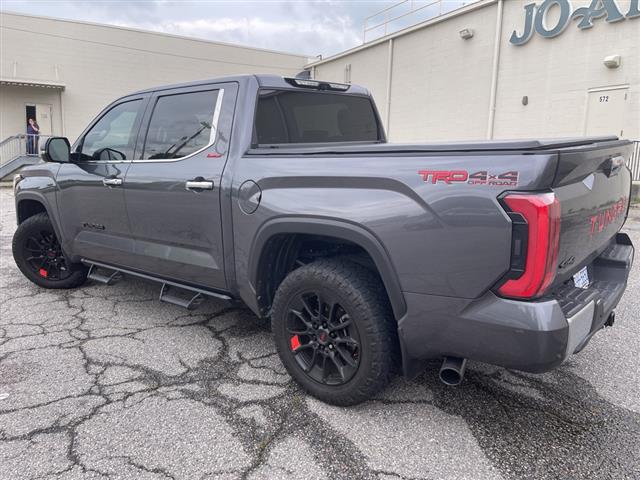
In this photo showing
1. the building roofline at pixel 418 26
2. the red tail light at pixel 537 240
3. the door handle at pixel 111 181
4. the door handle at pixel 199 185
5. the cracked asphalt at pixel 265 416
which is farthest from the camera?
the building roofline at pixel 418 26

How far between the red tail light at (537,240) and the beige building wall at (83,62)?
78.8 ft

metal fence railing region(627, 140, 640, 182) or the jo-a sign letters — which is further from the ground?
the jo-a sign letters

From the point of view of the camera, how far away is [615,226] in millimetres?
2949

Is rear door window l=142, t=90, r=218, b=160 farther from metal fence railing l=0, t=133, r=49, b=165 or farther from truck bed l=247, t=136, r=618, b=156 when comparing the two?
metal fence railing l=0, t=133, r=49, b=165

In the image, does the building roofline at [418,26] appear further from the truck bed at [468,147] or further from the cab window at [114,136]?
the truck bed at [468,147]

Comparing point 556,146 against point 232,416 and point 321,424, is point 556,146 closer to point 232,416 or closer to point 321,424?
point 321,424

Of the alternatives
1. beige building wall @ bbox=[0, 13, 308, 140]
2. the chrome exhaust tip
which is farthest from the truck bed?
beige building wall @ bbox=[0, 13, 308, 140]

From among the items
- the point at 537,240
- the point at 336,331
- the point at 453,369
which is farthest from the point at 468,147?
the point at 336,331

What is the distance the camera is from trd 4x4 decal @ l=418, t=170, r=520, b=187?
203 centimetres

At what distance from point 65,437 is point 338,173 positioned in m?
1.91

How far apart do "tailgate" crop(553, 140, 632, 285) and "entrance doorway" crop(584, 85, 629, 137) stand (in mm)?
11230

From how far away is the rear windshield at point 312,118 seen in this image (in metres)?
3.42

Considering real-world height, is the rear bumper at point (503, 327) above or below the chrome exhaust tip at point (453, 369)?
above

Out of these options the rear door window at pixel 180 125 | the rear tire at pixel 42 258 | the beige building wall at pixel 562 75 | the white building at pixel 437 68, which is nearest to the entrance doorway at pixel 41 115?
the white building at pixel 437 68
